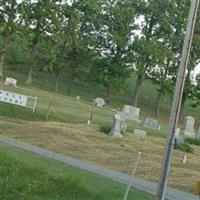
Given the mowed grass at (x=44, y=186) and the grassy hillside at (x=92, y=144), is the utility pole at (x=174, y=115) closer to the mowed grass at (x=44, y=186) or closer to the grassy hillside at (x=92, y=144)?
the mowed grass at (x=44, y=186)

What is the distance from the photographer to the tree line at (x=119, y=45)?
7069 cm

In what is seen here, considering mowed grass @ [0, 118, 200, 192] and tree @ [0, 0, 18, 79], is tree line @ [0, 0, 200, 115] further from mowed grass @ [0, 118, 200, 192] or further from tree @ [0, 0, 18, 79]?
mowed grass @ [0, 118, 200, 192]

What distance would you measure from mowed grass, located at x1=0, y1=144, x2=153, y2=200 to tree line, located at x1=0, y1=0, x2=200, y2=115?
5131cm

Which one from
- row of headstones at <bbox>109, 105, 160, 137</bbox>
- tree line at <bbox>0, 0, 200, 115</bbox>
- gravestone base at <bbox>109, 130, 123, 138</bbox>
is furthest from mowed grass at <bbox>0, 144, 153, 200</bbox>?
tree line at <bbox>0, 0, 200, 115</bbox>

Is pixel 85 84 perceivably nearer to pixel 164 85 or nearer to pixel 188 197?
pixel 164 85

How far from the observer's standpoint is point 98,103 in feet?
206

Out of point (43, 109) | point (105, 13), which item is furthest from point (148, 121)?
point (105, 13)

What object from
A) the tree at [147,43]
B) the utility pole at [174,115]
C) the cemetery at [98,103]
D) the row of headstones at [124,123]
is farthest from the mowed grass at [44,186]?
the tree at [147,43]

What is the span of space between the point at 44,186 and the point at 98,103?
158 feet

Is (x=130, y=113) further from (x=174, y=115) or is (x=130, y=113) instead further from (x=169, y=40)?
(x=174, y=115)

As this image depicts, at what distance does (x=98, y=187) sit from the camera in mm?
16609

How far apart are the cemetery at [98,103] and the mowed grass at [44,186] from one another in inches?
1.4

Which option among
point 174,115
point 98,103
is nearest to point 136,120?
point 98,103

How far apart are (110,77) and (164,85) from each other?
232 inches
